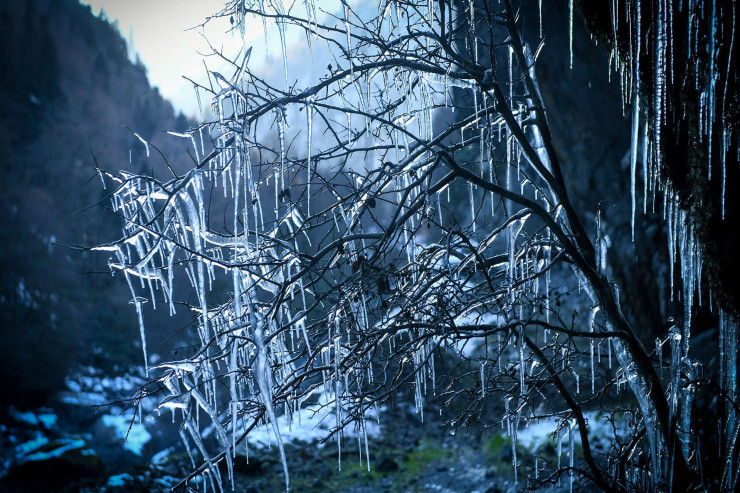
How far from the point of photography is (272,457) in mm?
9453

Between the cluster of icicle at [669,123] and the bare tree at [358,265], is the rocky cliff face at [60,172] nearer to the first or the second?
the bare tree at [358,265]

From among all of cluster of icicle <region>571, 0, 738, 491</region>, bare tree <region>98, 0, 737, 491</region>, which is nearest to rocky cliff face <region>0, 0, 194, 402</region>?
bare tree <region>98, 0, 737, 491</region>

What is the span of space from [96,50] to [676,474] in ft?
110

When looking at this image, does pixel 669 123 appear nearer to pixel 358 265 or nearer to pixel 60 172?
pixel 358 265

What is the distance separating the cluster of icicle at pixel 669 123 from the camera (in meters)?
→ 2.50

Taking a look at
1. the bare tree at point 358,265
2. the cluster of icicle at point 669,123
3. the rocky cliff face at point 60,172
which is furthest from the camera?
the rocky cliff face at point 60,172

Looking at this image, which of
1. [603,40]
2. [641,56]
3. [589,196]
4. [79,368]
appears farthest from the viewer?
[79,368]

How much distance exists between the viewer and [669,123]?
309 cm

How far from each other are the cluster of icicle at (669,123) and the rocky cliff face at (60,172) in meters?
11.0

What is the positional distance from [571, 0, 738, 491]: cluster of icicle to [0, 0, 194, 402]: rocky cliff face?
11.0 m

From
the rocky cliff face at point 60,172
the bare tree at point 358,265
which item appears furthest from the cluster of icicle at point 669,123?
the rocky cliff face at point 60,172

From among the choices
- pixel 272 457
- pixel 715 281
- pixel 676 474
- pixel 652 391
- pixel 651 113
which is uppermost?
pixel 651 113

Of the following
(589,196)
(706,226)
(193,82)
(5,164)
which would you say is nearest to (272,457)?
(589,196)

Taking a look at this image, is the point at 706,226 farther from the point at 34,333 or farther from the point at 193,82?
the point at 34,333
